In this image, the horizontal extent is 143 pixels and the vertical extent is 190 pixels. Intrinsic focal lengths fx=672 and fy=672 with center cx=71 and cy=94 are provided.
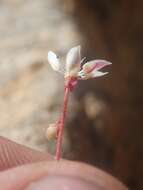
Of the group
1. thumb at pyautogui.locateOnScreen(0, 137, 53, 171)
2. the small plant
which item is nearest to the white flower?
the small plant

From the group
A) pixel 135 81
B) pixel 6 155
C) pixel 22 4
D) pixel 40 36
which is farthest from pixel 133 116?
pixel 6 155

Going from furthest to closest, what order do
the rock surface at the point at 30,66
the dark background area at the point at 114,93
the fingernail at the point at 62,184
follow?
the dark background area at the point at 114,93, the rock surface at the point at 30,66, the fingernail at the point at 62,184

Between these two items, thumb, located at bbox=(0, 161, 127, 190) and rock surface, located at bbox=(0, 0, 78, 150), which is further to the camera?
rock surface, located at bbox=(0, 0, 78, 150)

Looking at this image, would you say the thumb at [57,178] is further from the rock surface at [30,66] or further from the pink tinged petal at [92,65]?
the rock surface at [30,66]

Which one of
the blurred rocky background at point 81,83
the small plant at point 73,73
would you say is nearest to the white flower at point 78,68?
the small plant at point 73,73

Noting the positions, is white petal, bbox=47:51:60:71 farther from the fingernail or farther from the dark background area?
the dark background area

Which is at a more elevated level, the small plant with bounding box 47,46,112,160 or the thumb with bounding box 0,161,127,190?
the small plant with bounding box 47,46,112,160
